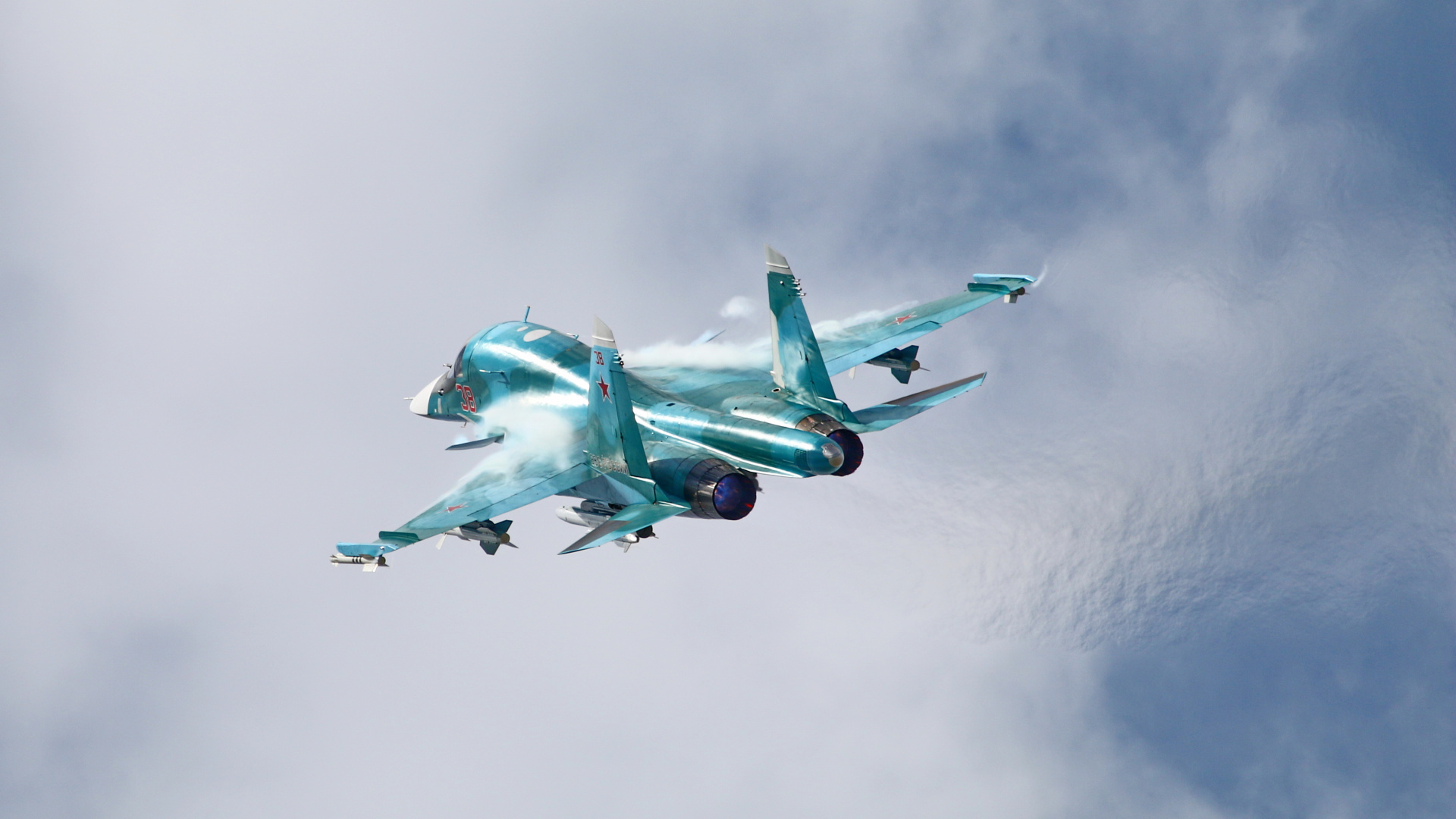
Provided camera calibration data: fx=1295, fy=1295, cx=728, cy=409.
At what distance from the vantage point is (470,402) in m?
48.2

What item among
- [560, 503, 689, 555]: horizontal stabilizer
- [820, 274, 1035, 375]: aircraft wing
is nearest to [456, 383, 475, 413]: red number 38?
[560, 503, 689, 555]: horizontal stabilizer

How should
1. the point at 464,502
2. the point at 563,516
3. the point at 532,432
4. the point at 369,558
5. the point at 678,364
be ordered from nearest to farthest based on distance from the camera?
the point at 369,558 → the point at 464,502 → the point at 563,516 → the point at 532,432 → the point at 678,364

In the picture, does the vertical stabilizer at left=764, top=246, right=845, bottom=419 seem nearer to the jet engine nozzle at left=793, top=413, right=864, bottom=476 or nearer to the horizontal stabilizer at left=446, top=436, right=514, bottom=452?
the jet engine nozzle at left=793, top=413, right=864, bottom=476

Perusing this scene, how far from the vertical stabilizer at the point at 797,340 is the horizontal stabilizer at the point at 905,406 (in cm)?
103

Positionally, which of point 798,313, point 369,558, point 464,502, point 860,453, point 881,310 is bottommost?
point 369,558

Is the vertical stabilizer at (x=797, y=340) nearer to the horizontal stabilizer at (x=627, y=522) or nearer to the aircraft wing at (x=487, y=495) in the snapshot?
the horizontal stabilizer at (x=627, y=522)

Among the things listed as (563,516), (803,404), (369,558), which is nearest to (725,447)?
(803,404)

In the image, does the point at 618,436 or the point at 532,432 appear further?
the point at 532,432

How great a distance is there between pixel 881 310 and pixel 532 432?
1471 centimetres

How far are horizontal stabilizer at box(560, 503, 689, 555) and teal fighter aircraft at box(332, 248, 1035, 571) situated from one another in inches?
2.1

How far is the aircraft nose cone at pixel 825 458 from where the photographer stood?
125 ft

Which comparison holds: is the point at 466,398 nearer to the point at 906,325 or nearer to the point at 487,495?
the point at 487,495

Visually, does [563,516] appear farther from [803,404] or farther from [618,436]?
[803,404]

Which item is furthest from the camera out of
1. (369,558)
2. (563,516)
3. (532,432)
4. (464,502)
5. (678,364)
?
(678,364)
